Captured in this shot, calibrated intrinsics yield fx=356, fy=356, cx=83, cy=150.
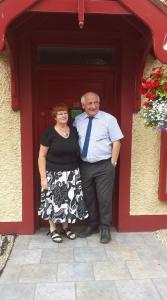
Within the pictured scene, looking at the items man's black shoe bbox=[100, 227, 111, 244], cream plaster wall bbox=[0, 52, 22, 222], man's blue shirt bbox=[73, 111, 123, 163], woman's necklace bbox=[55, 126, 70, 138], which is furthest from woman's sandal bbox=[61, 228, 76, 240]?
woman's necklace bbox=[55, 126, 70, 138]

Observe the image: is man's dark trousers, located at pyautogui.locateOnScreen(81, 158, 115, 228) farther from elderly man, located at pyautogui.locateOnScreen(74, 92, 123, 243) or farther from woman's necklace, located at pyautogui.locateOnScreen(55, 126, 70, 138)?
woman's necklace, located at pyautogui.locateOnScreen(55, 126, 70, 138)

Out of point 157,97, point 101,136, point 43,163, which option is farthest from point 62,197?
point 157,97

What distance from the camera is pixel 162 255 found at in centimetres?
368

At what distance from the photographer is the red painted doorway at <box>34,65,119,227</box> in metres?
4.18

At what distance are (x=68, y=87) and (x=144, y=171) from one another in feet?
4.44

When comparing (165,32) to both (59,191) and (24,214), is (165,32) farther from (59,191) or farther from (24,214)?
(24,214)

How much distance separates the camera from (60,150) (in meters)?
3.81

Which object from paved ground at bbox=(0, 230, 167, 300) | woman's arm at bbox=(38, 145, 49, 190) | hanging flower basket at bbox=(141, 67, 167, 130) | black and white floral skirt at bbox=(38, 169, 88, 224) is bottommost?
paved ground at bbox=(0, 230, 167, 300)

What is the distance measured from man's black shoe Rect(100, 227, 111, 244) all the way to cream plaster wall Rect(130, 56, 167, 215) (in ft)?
1.40

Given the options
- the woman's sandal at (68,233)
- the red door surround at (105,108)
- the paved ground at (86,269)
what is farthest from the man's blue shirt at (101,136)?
the paved ground at (86,269)

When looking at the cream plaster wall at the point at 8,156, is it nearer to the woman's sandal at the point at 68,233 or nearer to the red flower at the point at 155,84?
the woman's sandal at the point at 68,233

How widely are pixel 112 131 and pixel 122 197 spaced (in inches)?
34.1

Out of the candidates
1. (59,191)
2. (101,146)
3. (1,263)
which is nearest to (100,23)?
(101,146)

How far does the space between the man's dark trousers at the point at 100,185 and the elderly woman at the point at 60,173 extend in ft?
0.30
